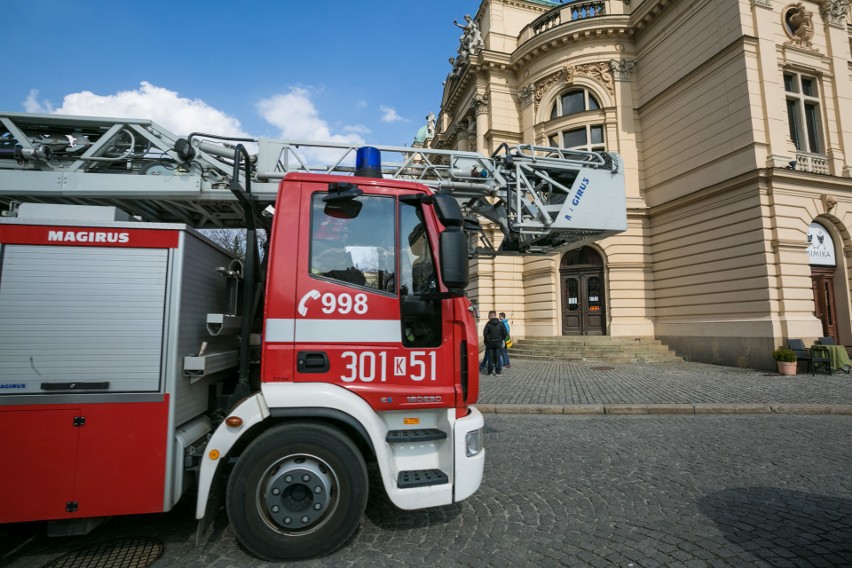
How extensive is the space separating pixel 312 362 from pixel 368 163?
1825mm

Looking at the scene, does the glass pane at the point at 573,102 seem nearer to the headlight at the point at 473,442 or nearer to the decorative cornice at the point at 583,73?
the decorative cornice at the point at 583,73

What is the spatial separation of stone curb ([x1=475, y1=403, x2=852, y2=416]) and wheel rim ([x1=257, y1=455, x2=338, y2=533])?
211 inches

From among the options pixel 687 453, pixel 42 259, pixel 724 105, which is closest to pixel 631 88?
pixel 724 105

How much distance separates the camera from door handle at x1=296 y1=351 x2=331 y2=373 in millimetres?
3148

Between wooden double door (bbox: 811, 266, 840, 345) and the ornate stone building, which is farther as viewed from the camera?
wooden double door (bbox: 811, 266, 840, 345)

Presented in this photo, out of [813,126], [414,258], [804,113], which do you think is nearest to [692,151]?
[804,113]

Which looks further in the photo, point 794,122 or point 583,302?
point 583,302

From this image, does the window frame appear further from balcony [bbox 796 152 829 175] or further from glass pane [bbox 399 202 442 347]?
glass pane [bbox 399 202 442 347]

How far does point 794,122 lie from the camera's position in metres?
15.4

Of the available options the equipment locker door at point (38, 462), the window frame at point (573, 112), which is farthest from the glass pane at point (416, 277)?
the window frame at point (573, 112)

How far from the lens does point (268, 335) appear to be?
315 centimetres

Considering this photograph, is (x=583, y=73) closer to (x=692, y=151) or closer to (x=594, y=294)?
(x=692, y=151)

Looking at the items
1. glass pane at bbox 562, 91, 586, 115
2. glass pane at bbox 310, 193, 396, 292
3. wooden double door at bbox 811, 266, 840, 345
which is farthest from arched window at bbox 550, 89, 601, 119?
glass pane at bbox 310, 193, 396, 292

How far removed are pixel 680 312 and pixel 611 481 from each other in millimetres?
15040
